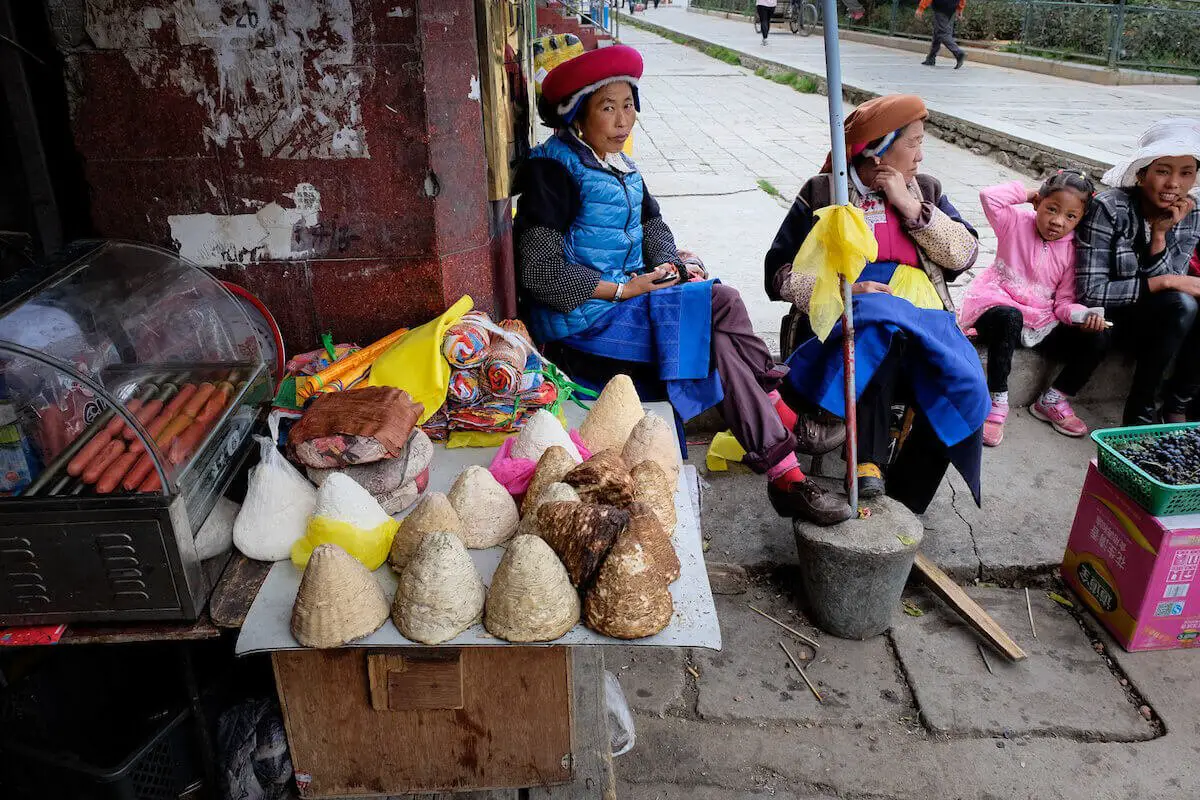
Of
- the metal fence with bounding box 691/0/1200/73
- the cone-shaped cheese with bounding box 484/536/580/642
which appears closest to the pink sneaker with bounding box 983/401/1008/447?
the cone-shaped cheese with bounding box 484/536/580/642

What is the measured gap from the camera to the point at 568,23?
37.3 ft

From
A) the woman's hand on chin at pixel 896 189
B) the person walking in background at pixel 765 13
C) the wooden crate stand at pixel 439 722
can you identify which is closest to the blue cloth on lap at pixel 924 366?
the woman's hand on chin at pixel 896 189

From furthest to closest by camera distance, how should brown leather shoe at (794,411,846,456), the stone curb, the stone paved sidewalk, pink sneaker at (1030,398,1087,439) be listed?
1. the stone paved sidewalk
2. the stone curb
3. pink sneaker at (1030,398,1087,439)
4. brown leather shoe at (794,411,846,456)

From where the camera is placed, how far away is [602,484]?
7.00 feet

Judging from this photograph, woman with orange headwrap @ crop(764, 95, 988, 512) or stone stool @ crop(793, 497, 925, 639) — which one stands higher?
woman with orange headwrap @ crop(764, 95, 988, 512)

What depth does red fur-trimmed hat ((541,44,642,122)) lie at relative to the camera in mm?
3041

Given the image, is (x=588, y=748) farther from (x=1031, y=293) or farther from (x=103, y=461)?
(x=1031, y=293)

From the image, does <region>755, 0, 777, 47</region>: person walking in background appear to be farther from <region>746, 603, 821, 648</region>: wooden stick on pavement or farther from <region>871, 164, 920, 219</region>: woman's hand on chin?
<region>746, 603, 821, 648</region>: wooden stick on pavement

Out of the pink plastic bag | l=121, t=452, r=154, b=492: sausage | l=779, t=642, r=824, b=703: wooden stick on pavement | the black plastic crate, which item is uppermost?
l=121, t=452, r=154, b=492: sausage

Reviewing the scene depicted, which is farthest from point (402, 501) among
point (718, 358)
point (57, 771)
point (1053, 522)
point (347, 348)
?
point (1053, 522)

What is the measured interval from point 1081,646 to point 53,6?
3.98 metres

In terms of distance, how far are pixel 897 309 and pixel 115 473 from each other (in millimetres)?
2486

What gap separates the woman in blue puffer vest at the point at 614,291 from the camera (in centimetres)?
313

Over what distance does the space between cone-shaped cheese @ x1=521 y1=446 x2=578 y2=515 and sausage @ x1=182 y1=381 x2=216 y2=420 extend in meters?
0.90
